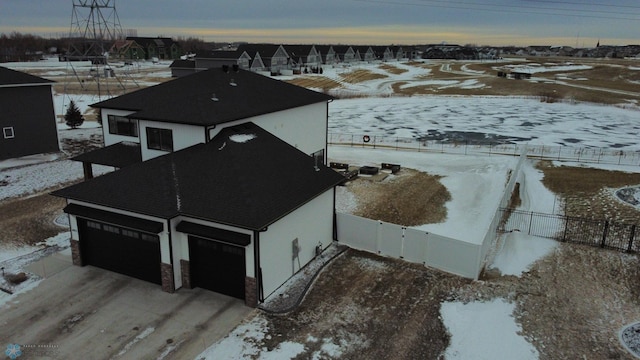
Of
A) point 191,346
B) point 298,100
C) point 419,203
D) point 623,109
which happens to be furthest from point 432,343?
point 623,109

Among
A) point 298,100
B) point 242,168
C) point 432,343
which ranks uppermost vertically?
point 298,100

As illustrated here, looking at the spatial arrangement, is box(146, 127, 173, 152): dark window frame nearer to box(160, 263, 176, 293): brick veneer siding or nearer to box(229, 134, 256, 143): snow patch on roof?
box(229, 134, 256, 143): snow patch on roof

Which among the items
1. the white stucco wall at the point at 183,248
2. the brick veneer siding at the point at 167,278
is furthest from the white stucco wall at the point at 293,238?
the brick veneer siding at the point at 167,278

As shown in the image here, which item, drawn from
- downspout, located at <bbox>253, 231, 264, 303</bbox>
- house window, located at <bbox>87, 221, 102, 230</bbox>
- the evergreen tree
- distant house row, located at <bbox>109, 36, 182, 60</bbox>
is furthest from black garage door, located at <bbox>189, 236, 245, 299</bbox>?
distant house row, located at <bbox>109, 36, 182, 60</bbox>

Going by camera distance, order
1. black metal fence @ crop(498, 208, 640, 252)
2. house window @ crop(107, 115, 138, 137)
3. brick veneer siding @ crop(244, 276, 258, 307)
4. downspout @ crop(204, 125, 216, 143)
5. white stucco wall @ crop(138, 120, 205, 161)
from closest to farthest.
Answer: brick veneer siding @ crop(244, 276, 258, 307) → downspout @ crop(204, 125, 216, 143) → white stucco wall @ crop(138, 120, 205, 161) → black metal fence @ crop(498, 208, 640, 252) → house window @ crop(107, 115, 138, 137)

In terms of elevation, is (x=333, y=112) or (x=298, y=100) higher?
(x=298, y=100)

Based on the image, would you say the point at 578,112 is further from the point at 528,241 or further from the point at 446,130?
the point at 528,241

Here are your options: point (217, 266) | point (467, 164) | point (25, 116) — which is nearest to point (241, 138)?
point (217, 266)

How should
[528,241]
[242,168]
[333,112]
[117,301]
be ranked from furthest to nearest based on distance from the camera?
[333,112] → [528,241] → [242,168] → [117,301]
